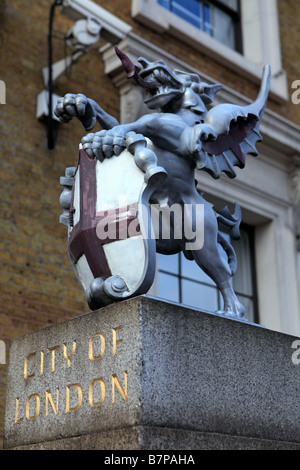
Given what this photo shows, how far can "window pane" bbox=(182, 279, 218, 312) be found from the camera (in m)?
8.15

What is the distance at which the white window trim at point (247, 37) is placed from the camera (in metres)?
8.38

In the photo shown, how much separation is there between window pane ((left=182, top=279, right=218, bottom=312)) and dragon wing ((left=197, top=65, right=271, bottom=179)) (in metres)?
3.92

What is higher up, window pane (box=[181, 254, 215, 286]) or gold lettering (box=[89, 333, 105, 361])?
window pane (box=[181, 254, 215, 286])

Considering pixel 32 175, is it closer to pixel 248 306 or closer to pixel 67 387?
pixel 248 306

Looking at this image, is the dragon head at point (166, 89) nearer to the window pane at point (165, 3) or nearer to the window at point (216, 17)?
the window pane at point (165, 3)

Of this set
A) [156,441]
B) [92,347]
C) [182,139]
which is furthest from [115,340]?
[182,139]

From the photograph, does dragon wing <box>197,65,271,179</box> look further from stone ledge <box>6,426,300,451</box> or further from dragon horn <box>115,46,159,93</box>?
stone ledge <box>6,426,300,451</box>

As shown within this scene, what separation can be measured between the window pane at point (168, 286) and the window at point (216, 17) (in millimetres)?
3685

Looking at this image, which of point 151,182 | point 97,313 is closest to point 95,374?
point 97,313

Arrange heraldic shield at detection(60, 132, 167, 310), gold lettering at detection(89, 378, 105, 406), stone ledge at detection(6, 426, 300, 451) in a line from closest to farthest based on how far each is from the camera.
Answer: stone ledge at detection(6, 426, 300, 451) → gold lettering at detection(89, 378, 105, 406) → heraldic shield at detection(60, 132, 167, 310)

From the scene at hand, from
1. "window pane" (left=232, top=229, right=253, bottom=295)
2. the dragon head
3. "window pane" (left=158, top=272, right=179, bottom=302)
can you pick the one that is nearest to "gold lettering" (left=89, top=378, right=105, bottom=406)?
the dragon head

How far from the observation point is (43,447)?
11.0 ft
